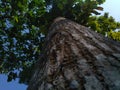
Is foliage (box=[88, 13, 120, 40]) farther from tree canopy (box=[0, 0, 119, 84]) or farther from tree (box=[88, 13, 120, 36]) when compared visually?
tree canopy (box=[0, 0, 119, 84])

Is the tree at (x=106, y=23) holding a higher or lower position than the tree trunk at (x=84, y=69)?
higher

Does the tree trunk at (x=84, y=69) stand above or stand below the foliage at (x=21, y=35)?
below

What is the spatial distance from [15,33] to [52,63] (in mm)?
10261

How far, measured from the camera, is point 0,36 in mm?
12922

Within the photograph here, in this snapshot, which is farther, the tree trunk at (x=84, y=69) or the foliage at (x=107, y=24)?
the foliage at (x=107, y=24)

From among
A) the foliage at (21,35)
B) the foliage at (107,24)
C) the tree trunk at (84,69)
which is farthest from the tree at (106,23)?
the tree trunk at (84,69)

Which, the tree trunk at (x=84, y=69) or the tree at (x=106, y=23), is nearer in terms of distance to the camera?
the tree trunk at (x=84, y=69)

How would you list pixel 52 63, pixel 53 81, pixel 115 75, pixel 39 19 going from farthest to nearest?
pixel 39 19 < pixel 52 63 < pixel 53 81 < pixel 115 75

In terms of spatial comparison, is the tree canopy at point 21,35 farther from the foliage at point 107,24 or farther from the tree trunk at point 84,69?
the tree trunk at point 84,69

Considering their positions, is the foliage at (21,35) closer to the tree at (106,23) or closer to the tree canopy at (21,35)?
the tree canopy at (21,35)

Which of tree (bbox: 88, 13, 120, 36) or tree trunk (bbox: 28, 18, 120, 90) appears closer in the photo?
tree trunk (bbox: 28, 18, 120, 90)

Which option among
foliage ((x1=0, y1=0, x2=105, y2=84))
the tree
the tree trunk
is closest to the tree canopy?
foliage ((x1=0, y1=0, x2=105, y2=84))

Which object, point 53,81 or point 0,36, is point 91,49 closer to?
point 53,81

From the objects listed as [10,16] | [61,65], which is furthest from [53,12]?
[61,65]
